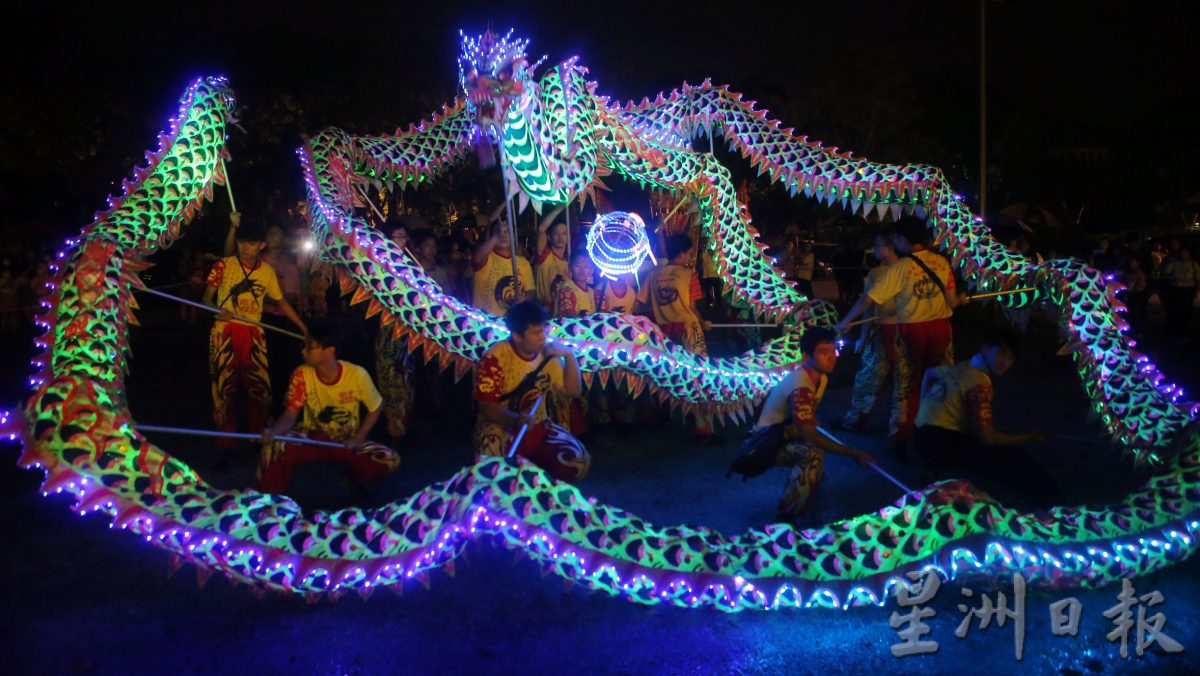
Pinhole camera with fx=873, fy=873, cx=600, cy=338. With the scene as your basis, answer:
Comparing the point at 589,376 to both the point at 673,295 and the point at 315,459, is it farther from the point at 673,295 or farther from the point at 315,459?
the point at 315,459

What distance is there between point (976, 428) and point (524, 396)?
2.20 metres

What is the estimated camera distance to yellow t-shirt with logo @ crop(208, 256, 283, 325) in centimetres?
532

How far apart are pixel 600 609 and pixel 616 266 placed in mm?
2988

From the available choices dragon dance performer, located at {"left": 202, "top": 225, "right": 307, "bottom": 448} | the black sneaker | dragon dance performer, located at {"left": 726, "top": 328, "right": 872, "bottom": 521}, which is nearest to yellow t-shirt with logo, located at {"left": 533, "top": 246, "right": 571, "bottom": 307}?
dragon dance performer, located at {"left": 202, "top": 225, "right": 307, "bottom": 448}

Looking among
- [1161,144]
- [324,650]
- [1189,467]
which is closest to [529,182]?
[324,650]

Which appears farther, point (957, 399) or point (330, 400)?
point (957, 399)

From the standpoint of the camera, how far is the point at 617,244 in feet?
20.0

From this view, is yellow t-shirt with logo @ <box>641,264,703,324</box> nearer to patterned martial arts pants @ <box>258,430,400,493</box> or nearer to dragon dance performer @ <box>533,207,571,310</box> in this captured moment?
dragon dance performer @ <box>533,207,571,310</box>

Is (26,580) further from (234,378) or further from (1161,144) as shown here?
(1161,144)

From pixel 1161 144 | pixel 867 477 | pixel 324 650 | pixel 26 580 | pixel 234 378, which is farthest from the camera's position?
pixel 1161 144

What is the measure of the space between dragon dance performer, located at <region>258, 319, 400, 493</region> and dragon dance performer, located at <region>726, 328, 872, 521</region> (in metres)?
1.78

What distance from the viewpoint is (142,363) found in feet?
31.2

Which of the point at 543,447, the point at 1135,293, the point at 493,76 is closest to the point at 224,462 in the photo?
the point at 543,447

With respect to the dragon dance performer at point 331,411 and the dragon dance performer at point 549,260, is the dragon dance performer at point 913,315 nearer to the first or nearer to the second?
the dragon dance performer at point 549,260
